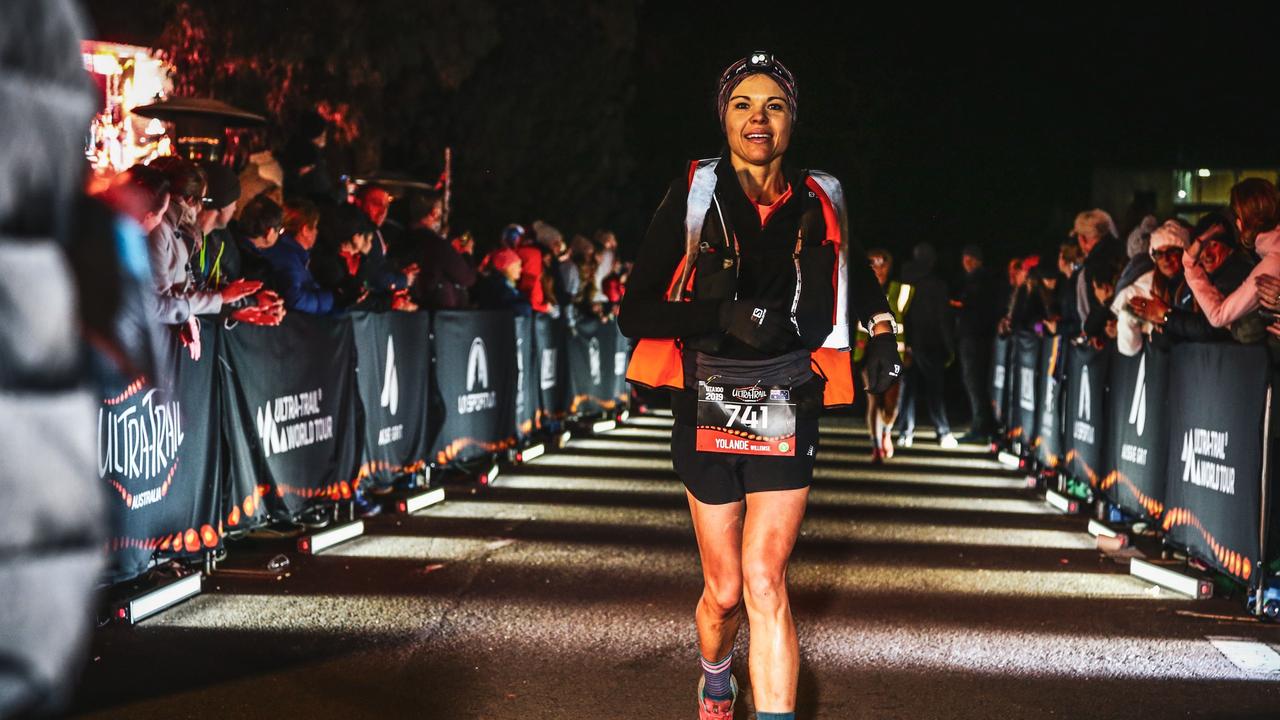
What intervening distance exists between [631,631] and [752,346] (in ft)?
9.65

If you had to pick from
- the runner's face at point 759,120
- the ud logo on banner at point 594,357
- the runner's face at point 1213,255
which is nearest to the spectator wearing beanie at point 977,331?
the ud logo on banner at point 594,357

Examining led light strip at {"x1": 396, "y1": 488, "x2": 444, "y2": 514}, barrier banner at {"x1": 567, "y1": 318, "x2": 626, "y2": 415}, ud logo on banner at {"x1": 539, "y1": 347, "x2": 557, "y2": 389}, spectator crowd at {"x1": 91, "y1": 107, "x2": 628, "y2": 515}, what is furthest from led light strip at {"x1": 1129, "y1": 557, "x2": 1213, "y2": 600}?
barrier banner at {"x1": 567, "y1": 318, "x2": 626, "y2": 415}

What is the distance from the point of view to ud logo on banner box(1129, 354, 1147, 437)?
1003cm

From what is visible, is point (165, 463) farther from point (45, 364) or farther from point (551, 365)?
point (551, 365)

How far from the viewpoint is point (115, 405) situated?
6.91m

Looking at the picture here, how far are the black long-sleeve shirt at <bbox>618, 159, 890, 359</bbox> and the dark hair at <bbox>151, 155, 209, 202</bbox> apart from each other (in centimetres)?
435

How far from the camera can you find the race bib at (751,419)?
183 inches

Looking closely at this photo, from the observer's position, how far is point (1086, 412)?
12320 millimetres

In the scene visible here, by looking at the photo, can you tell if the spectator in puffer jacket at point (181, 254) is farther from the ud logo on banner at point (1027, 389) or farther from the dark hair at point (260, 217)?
the ud logo on banner at point (1027, 389)

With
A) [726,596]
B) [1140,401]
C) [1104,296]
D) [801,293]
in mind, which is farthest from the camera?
[1104,296]

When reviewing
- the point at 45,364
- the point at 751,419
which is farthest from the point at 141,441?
the point at 45,364

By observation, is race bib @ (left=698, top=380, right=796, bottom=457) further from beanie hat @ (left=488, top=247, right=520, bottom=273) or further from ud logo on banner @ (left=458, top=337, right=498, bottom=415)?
beanie hat @ (left=488, top=247, right=520, bottom=273)

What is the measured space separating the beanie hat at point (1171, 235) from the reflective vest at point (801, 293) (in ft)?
19.5

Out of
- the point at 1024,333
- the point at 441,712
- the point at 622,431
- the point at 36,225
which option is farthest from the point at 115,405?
the point at 622,431
